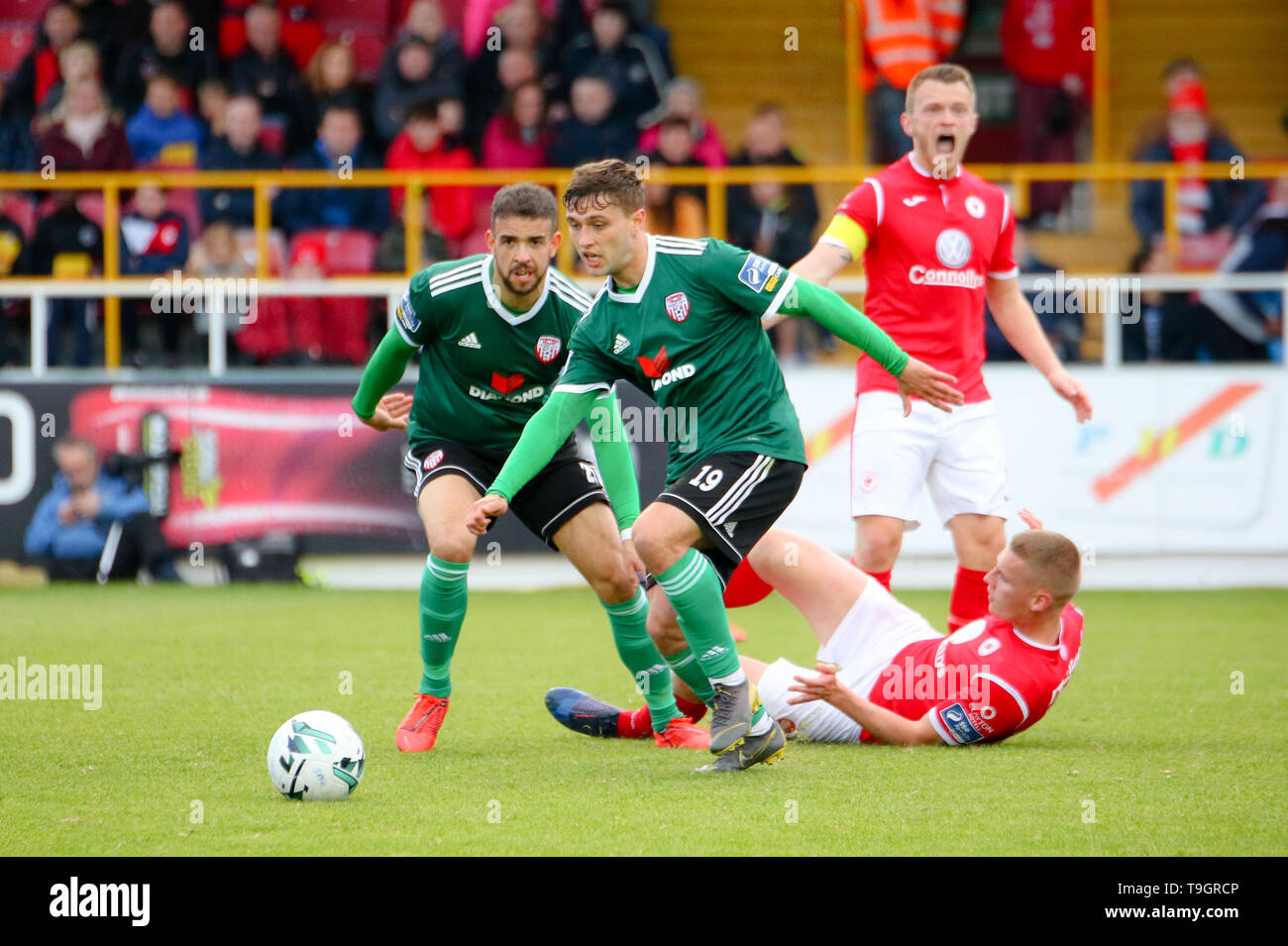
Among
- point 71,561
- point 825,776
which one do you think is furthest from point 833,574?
point 71,561

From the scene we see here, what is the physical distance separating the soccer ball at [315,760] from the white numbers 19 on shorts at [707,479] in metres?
1.29

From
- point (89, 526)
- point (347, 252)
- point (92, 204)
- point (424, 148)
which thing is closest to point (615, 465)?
point (89, 526)

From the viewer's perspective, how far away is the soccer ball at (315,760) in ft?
A: 15.7

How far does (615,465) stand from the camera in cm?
598

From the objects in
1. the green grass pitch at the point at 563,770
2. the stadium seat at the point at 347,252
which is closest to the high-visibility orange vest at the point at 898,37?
the stadium seat at the point at 347,252

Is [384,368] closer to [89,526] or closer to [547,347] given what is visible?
[547,347]

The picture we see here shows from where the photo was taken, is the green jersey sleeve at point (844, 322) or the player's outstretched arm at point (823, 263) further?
the player's outstretched arm at point (823, 263)

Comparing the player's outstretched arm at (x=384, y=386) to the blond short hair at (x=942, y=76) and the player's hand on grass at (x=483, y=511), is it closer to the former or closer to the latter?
the player's hand on grass at (x=483, y=511)

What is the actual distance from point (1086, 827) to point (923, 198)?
3131mm

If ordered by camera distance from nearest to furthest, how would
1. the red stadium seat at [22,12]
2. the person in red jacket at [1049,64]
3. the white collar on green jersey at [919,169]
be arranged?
1. the white collar on green jersey at [919,169]
2. the person in red jacket at [1049,64]
3. the red stadium seat at [22,12]

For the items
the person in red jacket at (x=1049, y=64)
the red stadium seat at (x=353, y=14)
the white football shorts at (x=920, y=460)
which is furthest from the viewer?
the red stadium seat at (x=353, y=14)

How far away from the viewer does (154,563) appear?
1194 cm

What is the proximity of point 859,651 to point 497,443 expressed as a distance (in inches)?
60.2
